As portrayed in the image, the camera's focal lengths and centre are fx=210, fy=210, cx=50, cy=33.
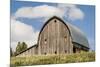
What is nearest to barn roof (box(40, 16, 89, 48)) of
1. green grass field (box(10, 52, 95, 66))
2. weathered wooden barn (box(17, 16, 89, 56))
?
weathered wooden barn (box(17, 16, 89, 56))

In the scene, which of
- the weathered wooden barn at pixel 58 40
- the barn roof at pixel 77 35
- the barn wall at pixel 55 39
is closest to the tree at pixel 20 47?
the weathered wooden barn at pixel 58 40

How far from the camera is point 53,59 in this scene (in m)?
2.33

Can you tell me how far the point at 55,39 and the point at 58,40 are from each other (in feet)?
0.12

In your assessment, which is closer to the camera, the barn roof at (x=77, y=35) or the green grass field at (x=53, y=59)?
the green grass field at (x=53, y=59)

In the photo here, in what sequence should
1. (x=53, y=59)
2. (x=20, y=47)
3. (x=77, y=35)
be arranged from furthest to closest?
1. (x=77, y=35)
2. (x=53, y=59)
3. (x=20, y=47)

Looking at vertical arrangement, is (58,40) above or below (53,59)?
above

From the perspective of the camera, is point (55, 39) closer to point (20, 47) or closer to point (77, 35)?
point (77, 35)

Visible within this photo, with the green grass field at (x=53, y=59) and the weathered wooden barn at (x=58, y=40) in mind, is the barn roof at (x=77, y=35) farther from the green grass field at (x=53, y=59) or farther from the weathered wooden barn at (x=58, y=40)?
the green grass field at (x=53, y=59)

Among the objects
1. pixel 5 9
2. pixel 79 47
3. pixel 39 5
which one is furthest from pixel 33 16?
pixel 79 47

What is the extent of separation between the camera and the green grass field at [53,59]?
7.21ft

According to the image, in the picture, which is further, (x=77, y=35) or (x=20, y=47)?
(x=77, y=35)

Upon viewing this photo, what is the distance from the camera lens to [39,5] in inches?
90.3

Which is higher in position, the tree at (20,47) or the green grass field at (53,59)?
the tree at (20,47)

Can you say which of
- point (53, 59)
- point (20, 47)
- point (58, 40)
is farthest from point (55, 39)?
point (20, 47)
